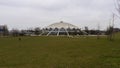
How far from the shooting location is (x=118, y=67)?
1332 cm

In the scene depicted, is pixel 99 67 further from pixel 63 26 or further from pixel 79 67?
pixel 63 26

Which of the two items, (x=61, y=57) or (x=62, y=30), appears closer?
(x=61, y=57)

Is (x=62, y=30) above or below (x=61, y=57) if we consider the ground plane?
above

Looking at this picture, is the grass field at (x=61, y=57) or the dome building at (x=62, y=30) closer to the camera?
the grass field at (x=61, y=57)

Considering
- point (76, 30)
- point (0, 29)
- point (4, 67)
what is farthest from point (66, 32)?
point (4, 67)

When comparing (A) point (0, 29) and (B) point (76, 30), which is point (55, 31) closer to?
(B) point (76, 30)

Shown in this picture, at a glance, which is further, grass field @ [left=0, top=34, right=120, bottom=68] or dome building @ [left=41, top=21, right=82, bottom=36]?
dome building @ [left=41, top=21, right=82, bottom=36]

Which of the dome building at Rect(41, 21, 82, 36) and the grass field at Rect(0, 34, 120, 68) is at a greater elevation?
the dome building at Rect(41, 21, 82, 36)

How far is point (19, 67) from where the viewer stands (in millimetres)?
14852

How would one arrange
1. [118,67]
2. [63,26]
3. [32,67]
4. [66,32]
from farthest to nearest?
[63,26] < [66,32] < [32,67] < [118,67]

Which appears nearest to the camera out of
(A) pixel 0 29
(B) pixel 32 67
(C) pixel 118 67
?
(C) pixel 118 67

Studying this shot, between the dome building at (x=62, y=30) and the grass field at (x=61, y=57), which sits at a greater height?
the dome building at (x=62, y=30)

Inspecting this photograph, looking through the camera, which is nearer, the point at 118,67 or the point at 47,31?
the point at 118,67

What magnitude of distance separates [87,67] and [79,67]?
408mm
